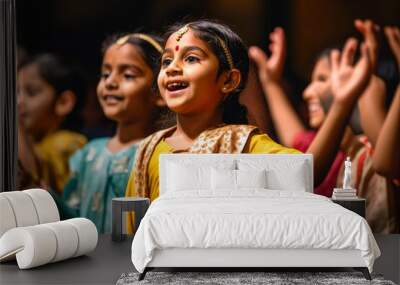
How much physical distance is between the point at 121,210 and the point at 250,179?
1334 millimetres

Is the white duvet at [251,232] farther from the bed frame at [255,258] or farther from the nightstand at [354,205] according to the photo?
the nightstand at [354,205]

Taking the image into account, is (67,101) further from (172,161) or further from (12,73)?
(172,161)

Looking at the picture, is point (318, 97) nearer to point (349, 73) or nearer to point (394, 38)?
point (349, 73)

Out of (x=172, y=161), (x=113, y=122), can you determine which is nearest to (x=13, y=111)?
(x=113, y=122)

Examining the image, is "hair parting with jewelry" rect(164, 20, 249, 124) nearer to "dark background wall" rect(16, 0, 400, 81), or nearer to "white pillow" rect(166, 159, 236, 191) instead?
"dark background wall" rect(16, 0, 400, 81)

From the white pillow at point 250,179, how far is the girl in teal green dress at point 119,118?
136 centimetres

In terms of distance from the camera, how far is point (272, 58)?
7020mm

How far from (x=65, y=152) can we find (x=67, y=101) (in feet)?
1.87

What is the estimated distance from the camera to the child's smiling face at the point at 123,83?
23.2 ft

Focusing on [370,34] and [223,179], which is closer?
[223,179]

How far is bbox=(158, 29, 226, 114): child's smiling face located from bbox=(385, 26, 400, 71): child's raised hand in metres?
1.86

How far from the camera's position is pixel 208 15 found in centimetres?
702

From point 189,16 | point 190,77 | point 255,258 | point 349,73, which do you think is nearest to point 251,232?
point 255,258

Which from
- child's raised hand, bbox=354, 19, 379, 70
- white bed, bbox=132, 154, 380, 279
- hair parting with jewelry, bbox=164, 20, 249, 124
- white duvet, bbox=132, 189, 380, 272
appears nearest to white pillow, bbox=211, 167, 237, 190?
hair parting with jewelry, bbox=164, 20, 249, 124
